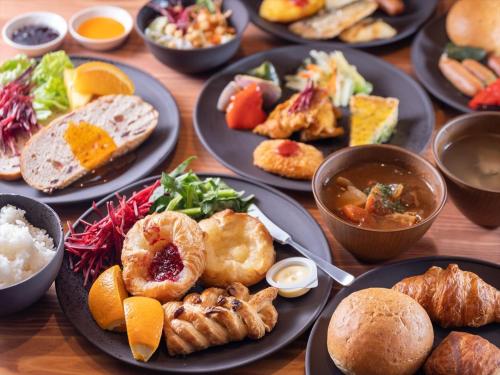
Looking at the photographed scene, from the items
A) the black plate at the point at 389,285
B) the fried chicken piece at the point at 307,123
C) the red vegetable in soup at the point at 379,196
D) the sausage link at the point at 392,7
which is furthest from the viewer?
the sausage link at the point at 392,7

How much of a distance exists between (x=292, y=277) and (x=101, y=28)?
228 cm

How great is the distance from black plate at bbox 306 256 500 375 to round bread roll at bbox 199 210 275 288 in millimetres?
319

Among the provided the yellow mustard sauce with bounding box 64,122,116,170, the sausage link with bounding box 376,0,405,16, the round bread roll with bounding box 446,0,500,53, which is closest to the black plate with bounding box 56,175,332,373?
the yellow mustard sauce with bounding box 64,122,116,170

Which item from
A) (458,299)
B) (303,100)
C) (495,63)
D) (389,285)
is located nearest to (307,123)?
(303,100)

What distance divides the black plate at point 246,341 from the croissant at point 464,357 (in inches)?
17.8

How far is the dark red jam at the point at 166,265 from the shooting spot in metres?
2.42

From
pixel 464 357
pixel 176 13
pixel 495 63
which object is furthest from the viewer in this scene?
pixel 176 13

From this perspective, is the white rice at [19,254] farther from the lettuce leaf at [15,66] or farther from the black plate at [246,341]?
the lettuce leaf at [15,66]

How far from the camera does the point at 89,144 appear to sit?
321 centimetres

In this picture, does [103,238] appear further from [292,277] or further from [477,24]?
[477,24]

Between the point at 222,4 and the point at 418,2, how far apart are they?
49.1 inches

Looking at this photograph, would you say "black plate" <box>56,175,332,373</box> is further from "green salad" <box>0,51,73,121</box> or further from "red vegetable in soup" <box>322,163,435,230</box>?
"green salad" <box>0,51,73,121</box>

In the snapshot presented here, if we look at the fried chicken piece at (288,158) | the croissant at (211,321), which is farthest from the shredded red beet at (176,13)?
the croissant at (211,321)

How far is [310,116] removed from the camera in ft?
10.6
